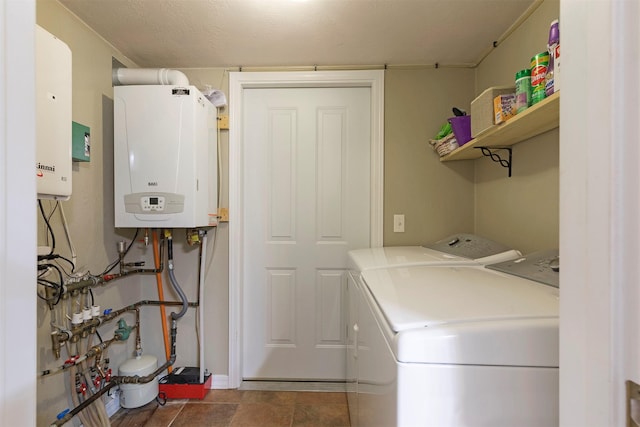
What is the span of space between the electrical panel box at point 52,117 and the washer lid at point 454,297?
1.18m

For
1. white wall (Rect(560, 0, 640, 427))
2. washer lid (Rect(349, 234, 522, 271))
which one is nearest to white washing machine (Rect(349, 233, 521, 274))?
washer lid (Rect(349, 234, 522, 271))

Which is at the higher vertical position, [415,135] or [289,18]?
[289,18]

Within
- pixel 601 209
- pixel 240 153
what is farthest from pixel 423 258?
pixel 240 153

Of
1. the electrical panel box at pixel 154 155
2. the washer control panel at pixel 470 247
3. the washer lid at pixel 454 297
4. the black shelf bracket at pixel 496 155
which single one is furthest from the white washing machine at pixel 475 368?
the electrical panel box at pixel 154 155

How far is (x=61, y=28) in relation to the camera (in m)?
1.40

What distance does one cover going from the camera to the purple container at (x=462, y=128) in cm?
158

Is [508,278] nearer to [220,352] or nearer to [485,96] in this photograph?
[485,96]

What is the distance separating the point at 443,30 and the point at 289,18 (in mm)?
814

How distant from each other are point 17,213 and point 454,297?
2.93 feet

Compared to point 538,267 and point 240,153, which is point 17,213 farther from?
point 240,153

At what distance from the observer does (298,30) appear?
1.58m

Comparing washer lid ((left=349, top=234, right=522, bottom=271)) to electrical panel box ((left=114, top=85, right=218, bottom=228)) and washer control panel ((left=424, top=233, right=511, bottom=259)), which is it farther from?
electrical panel box ((left=114, top=85, right=218, bottom=228))

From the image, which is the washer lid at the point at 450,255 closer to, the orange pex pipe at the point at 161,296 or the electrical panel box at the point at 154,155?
the electrical panel box at the point at 154,155

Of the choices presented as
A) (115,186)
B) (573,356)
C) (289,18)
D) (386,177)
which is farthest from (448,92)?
(115,186)
